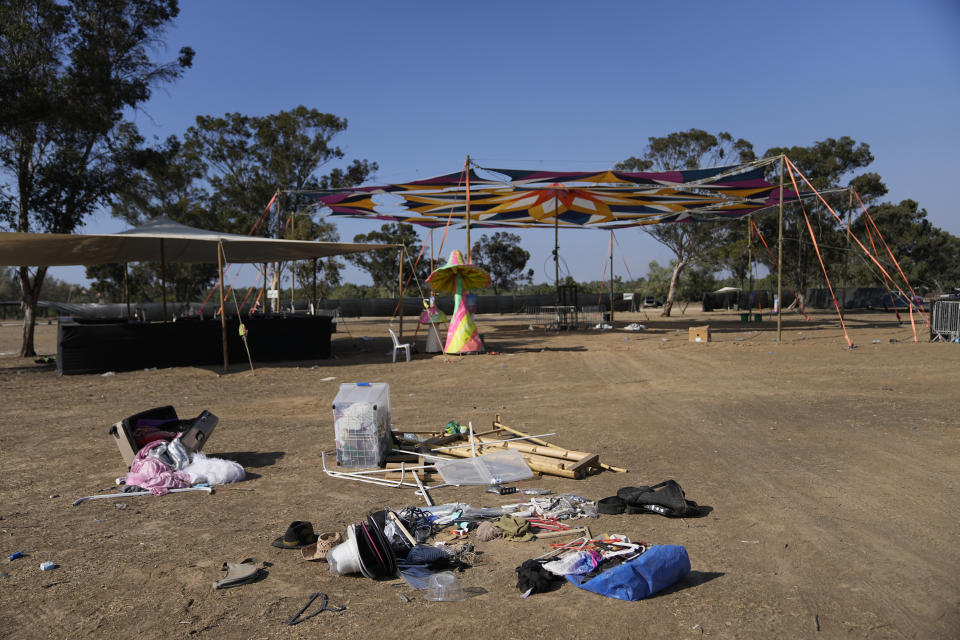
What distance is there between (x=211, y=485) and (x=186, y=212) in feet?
95.4

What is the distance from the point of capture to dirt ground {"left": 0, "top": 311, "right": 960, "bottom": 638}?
2.92m

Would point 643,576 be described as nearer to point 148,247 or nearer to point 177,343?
point 177,343

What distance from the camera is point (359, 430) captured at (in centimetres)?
536

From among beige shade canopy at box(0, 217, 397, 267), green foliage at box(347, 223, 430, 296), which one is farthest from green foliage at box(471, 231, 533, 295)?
beige shade canopy at box(0, 217, 397, 267)

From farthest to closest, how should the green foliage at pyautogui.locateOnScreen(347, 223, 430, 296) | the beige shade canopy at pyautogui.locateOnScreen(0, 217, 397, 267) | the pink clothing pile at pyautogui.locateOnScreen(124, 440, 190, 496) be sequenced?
the green foliage at pyautogui.locateOnScreen(347, 223, 430, 296)
the beige shade canopy at pyautogui.locateOnScreen(0, 217, 397, 267)
the pink clothing pile at pyautogui.locateOnScreen(124, 440, 190, 496)

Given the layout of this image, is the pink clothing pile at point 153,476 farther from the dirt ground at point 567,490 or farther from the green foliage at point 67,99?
the green foliage at point 67,99

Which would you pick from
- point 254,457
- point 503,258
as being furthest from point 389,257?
point 254,457

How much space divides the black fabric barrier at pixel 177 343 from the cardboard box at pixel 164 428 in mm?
7881

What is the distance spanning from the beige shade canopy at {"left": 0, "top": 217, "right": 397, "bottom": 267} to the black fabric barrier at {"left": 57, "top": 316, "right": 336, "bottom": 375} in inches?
55.9

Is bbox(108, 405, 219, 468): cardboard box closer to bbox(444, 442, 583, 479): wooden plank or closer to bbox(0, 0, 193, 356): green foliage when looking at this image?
bbox(444, 442, 583, 479): wooden plank

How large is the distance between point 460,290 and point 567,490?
10.0 metres

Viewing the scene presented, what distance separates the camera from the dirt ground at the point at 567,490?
9.57ft

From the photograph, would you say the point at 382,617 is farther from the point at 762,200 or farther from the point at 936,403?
the point at 762,200

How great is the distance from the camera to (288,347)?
14.3 meters
